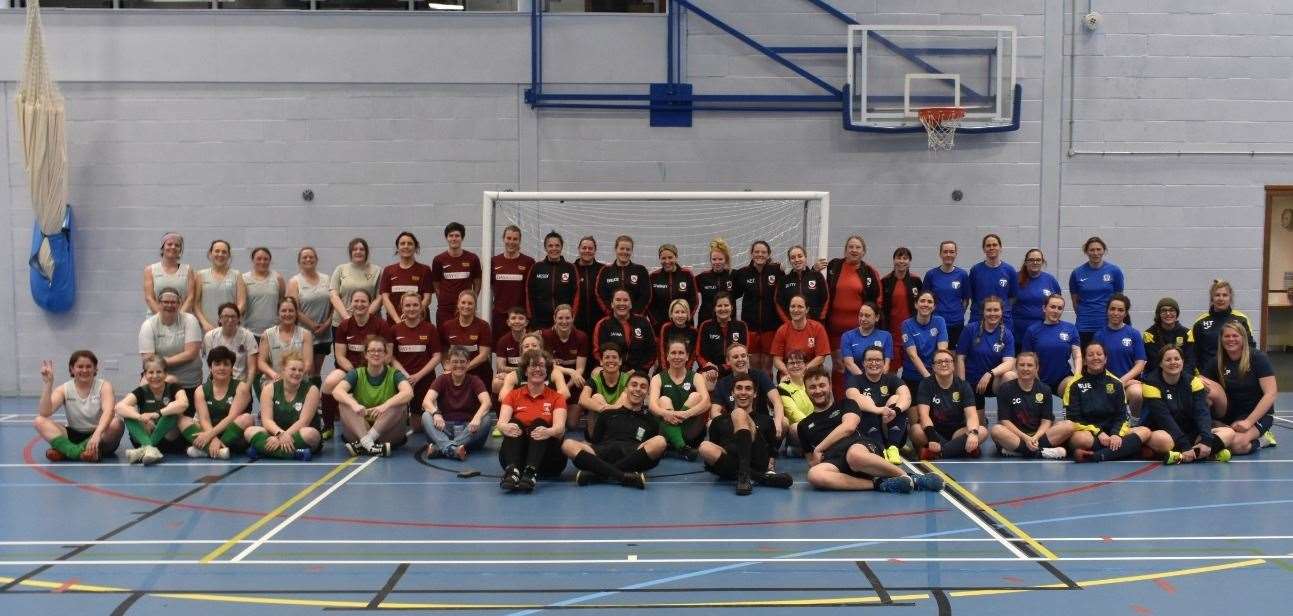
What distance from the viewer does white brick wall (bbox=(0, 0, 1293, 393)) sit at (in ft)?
41.1

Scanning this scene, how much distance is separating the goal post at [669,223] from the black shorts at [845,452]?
381cm

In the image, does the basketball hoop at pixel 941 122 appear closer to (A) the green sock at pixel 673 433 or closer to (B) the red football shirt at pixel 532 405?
(A) the green sock at pixel 673 433

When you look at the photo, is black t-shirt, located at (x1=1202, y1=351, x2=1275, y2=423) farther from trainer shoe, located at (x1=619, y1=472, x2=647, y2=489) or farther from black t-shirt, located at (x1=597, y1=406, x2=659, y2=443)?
trainer shoe, located at (x1=619, y1=472, x2=647, y2=489)

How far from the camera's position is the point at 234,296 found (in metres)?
10.5

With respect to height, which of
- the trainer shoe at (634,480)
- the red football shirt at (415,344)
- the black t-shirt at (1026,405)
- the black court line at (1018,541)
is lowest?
the black court line at (1018,541)

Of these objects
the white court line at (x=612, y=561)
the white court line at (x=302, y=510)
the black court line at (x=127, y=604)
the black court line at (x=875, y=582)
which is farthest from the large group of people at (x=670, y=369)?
the black court line at (x=127, y=604)

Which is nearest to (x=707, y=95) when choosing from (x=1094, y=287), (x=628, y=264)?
(x=628, y=264)

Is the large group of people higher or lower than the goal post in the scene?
lower

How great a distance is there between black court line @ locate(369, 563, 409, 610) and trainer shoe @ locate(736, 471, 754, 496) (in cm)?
273

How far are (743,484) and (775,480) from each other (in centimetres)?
31

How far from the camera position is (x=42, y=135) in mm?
12109

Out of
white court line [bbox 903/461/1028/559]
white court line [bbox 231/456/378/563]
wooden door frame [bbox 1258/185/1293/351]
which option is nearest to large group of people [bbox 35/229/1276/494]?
white court line [bbox 903/461/1028/559]

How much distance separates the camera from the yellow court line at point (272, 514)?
6.32 metres

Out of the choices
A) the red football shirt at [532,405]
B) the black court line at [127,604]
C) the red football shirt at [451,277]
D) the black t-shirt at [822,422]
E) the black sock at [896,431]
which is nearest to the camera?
the black court line at [127,604]
